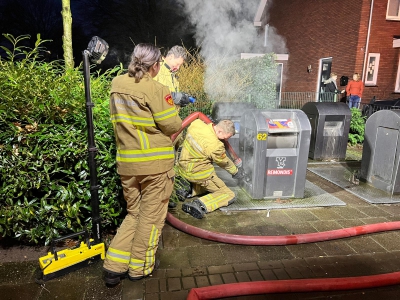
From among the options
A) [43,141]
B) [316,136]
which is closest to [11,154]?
[43,141]

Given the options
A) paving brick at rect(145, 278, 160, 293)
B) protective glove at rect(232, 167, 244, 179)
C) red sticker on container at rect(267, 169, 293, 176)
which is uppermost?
red sticker on container at rect(267, 169, 293, 176)

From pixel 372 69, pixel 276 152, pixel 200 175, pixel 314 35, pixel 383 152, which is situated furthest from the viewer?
pixel 314 35

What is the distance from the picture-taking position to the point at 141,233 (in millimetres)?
2588

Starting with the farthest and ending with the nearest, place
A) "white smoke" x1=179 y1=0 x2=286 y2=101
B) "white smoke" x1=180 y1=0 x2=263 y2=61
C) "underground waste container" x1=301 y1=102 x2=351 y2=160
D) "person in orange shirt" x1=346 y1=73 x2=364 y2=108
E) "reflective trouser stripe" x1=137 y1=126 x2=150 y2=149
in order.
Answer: "person in orange shirt" x1=346 y1=73 x2=364 y2=108, "white smoke" x1=180 y1=0 x2=263 y2=61, "white smoke" x1=179 y1=0 x2=286 y2=101, "underground waste container" x1=301 y1=102 x2=351 y2=160, "reflective trouser stripe" x1=137 y1=126 x2=150 y2=149

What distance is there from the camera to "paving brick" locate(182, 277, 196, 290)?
2566 millimetres

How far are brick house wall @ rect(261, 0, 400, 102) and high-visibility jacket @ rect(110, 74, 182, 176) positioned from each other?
39.9 feet

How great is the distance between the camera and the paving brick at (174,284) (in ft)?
8.34

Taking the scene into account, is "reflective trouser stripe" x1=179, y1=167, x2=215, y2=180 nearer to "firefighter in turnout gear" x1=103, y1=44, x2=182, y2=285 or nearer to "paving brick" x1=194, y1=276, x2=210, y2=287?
"firefighter in turnout gear" x1=103, y1=44, x2=182, y2=285

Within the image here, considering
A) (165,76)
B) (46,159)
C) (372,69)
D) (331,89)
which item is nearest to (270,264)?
(46,159)

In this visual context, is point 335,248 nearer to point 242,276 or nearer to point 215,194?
point 242,276

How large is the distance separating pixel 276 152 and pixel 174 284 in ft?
7.69

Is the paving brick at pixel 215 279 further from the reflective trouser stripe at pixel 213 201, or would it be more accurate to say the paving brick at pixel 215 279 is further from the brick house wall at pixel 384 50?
the brick house wall at pixel 384 50

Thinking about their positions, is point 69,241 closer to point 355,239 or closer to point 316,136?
point 355,239

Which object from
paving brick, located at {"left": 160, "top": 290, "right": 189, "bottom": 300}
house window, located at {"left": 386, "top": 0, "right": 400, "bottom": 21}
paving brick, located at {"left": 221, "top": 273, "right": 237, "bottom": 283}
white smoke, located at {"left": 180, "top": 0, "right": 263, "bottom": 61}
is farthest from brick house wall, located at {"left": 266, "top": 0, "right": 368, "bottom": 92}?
paving brick, located at {"left": 160, "top": 290, "right": 189, "bottom": 300}
